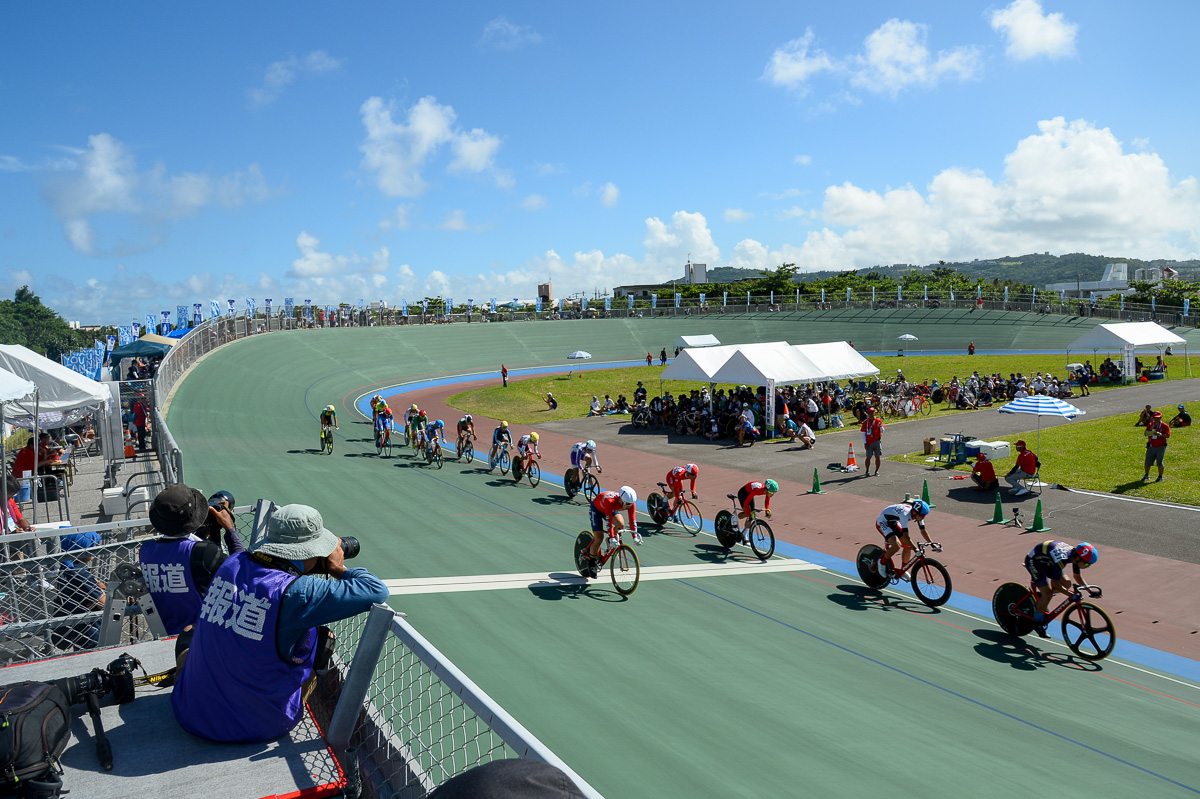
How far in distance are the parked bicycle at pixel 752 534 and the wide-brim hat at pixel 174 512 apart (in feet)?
32.9

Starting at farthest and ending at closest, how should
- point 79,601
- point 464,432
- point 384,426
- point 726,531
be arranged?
1. point 384,426
2. point 464,432
3. point 726,531
4. point 79,601

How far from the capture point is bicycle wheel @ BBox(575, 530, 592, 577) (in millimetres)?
10203

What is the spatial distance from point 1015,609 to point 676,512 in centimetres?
641

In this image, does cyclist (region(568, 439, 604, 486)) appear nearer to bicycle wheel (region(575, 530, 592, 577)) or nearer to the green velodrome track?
the green velodrome track

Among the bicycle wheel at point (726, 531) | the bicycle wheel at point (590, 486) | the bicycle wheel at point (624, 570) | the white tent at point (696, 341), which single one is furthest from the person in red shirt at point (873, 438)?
the white tent at point (696, 341)

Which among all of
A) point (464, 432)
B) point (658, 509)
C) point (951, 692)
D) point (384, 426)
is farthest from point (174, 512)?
point (384, 426)

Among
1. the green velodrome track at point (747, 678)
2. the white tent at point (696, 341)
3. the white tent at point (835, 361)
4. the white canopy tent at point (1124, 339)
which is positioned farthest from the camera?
the white tent at point (696, 341)

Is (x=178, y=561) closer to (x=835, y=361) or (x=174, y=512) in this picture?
(x=174, y=512)

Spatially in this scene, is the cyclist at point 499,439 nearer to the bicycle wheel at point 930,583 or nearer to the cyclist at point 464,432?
the cyclist at point 464,432

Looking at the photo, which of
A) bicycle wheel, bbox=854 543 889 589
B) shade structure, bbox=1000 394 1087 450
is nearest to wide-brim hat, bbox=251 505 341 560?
bicycle wheel, bbox=854 543 889 589

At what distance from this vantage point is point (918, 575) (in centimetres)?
1077

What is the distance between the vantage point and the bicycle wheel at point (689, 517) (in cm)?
1445

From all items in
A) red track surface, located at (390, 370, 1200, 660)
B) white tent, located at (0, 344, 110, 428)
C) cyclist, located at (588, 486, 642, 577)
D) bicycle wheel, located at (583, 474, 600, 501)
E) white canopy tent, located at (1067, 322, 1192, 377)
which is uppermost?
white canopy tent, located at (1067, 322, 1192, 377)

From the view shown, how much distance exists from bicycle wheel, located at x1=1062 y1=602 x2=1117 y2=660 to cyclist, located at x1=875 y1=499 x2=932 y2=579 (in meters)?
2.05
